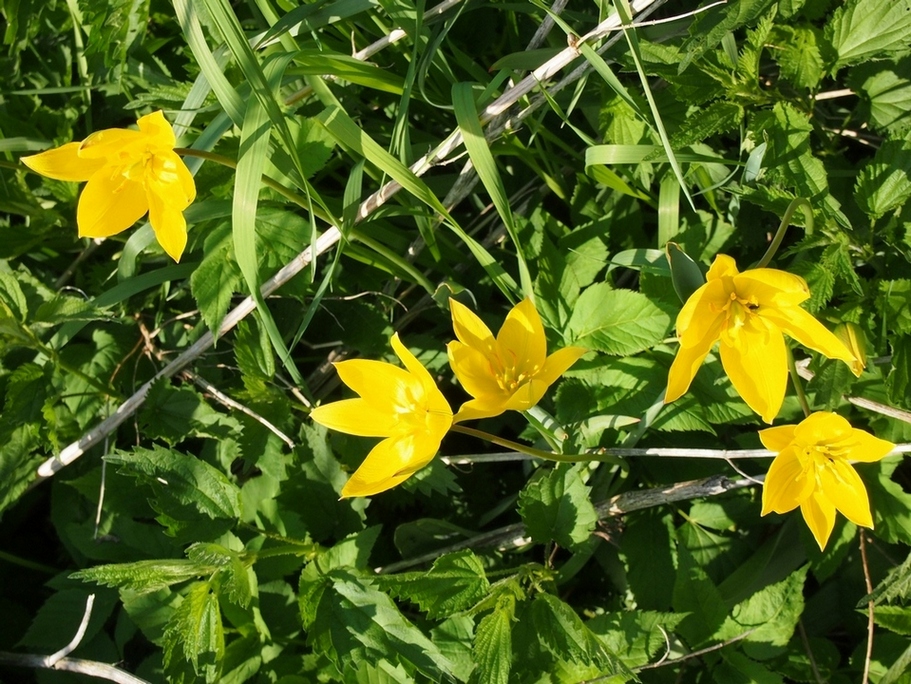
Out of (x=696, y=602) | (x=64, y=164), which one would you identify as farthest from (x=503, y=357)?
(x=64, y=164)

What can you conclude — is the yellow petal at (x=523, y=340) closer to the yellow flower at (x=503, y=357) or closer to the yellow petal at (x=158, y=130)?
the yellow flower at (x=503, y=357)

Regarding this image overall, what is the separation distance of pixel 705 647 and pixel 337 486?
107cm

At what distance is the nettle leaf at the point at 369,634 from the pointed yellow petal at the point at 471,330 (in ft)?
2.17

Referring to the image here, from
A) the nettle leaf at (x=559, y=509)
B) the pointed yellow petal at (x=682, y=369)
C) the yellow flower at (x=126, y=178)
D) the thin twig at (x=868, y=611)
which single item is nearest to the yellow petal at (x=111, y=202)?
the yellow flower at (x=126, y=178)

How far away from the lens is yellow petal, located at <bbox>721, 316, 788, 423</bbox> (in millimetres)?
1610

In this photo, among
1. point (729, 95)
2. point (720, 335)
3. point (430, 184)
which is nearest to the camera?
point (720, 335)

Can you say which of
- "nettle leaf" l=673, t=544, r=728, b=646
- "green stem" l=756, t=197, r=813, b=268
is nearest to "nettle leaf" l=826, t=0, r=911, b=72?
"green stem" l=756, t=197, r=813, b=268

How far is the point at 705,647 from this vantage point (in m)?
→ 2.00

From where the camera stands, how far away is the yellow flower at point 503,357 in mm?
1602

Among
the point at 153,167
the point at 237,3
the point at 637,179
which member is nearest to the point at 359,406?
the point at 153,167

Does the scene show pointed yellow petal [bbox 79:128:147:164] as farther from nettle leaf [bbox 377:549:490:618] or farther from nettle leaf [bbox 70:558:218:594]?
nettle leaf [bbox 377:549:490:618]

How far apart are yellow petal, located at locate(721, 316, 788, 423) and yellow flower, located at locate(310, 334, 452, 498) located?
0.64m

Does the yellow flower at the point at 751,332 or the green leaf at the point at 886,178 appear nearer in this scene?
the yellow flower at the point at 751,332

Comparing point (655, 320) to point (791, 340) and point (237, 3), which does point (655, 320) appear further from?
point (237, 3)
